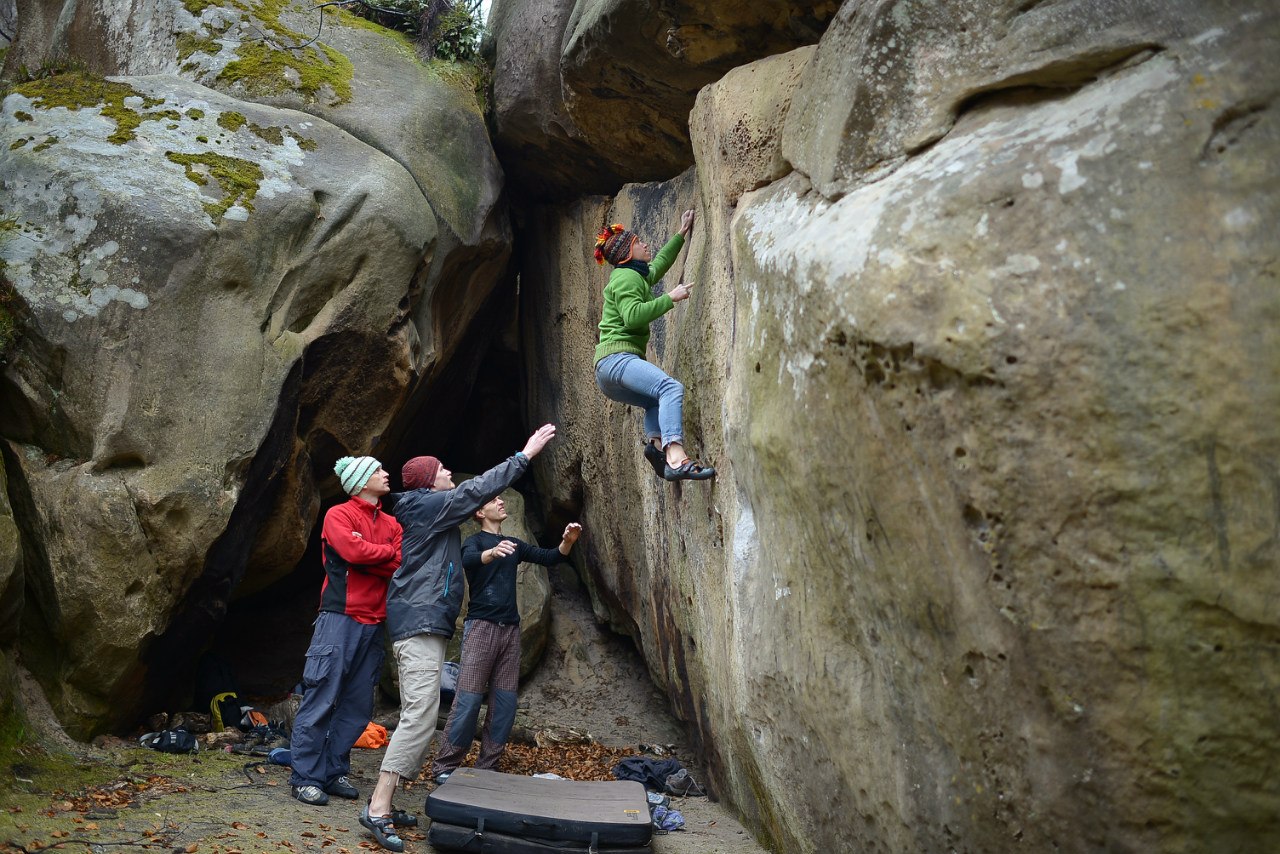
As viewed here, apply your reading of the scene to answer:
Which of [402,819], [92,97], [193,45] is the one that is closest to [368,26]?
[193,45]

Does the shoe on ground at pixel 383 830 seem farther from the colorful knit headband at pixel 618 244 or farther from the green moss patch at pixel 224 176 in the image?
the green moss patch at pixel 224 176

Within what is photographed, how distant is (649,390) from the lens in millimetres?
7539

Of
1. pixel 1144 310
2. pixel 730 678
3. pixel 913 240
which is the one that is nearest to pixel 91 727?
pixel 730 678

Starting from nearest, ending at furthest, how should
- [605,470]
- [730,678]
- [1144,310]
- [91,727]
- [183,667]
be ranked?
[1144,310], [730,678], [91,727], [183,667], [605,470]

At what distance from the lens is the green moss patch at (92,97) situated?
8.74 metres

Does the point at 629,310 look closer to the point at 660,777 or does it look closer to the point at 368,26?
the point at 660,777

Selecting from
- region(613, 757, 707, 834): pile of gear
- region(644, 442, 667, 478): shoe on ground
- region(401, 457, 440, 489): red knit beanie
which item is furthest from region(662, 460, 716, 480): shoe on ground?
region(613, 757, 707, 834): pile of gear

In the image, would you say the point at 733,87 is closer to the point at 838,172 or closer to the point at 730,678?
the point at 838,172

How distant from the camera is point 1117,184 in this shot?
3951 mm

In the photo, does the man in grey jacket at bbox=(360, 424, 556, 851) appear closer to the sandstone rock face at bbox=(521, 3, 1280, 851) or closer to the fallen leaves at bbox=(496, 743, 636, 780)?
the fallen leaves at bbox=(496, 743, 636, 780)

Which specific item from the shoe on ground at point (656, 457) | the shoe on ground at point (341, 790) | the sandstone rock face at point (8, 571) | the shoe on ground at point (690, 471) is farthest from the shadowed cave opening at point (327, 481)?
the shoe on ground at point (690, 471)

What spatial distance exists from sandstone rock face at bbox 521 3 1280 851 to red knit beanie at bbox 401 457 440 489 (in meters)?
2.58

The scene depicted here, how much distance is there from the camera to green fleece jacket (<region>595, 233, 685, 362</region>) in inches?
305

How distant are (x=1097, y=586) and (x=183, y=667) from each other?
7.75 m
